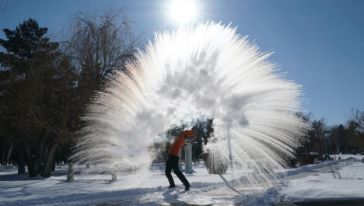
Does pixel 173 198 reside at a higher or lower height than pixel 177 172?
lower

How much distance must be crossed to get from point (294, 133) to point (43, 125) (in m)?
12.9

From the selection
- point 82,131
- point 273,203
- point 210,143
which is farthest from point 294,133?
point 82,131

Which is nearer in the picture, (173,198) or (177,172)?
(173,198)

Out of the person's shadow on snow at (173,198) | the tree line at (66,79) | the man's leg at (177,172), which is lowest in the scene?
the person's shadow on snow at (173,198)

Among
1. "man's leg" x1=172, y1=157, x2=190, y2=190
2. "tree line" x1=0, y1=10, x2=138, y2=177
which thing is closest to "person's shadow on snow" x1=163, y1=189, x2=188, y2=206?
"man's leg" x1=172, y1=157, x2=190, y2=190

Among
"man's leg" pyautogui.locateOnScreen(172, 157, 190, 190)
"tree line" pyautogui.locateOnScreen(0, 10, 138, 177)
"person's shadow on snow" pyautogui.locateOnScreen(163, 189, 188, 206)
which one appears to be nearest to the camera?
"person's shadow on snow" pyautogui.locateOnScreen(163, 189, 188, 206)

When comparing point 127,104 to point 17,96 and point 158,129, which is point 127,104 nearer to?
point 158,129

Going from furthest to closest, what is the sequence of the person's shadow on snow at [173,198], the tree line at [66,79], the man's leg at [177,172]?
the tree line at [66,79] < the man's leg at [177,172] < the person's shadow on snow at [173,198]

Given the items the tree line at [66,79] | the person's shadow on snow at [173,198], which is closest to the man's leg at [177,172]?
the person's shadow on snow at [173,198]

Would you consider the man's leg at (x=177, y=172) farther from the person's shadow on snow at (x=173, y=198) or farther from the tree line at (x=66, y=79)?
the tree line at (x=66, y=79)

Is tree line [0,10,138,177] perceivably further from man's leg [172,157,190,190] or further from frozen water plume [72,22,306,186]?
man's leg [172,157,190,190]

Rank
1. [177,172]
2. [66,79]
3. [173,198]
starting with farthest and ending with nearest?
[66,79], [177,172], [173,198]

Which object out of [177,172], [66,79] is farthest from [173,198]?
[66,79]

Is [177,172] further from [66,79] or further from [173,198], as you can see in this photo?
[66,79]
